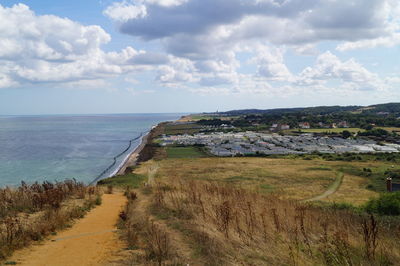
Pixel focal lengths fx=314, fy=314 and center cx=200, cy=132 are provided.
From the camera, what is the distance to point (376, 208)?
1989 centimetres

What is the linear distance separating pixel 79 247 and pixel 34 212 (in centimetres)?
429

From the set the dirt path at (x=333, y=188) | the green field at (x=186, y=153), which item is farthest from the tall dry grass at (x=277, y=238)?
the green field at (x=186, y=153)

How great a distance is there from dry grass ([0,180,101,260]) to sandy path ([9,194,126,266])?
34 centimetres

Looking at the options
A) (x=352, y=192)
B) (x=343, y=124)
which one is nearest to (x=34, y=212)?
(x=352, y=192)

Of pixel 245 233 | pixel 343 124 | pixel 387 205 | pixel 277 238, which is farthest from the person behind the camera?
pixel 343 124

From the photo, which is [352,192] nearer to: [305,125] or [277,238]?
[277,238]

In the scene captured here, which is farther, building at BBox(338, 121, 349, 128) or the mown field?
building at BBox(338, 121, 349, 128)

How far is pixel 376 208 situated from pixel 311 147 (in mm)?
74117

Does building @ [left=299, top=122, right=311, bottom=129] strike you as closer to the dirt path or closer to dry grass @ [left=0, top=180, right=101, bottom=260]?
the dirt path

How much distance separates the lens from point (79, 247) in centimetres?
856

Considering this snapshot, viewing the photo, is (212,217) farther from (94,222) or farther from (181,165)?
(181,165)

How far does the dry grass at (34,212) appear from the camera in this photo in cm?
852

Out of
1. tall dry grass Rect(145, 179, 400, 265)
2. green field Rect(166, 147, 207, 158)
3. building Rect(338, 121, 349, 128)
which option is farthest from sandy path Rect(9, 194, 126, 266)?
building Rect(338, 121, 349, 128)

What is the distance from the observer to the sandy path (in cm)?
753
